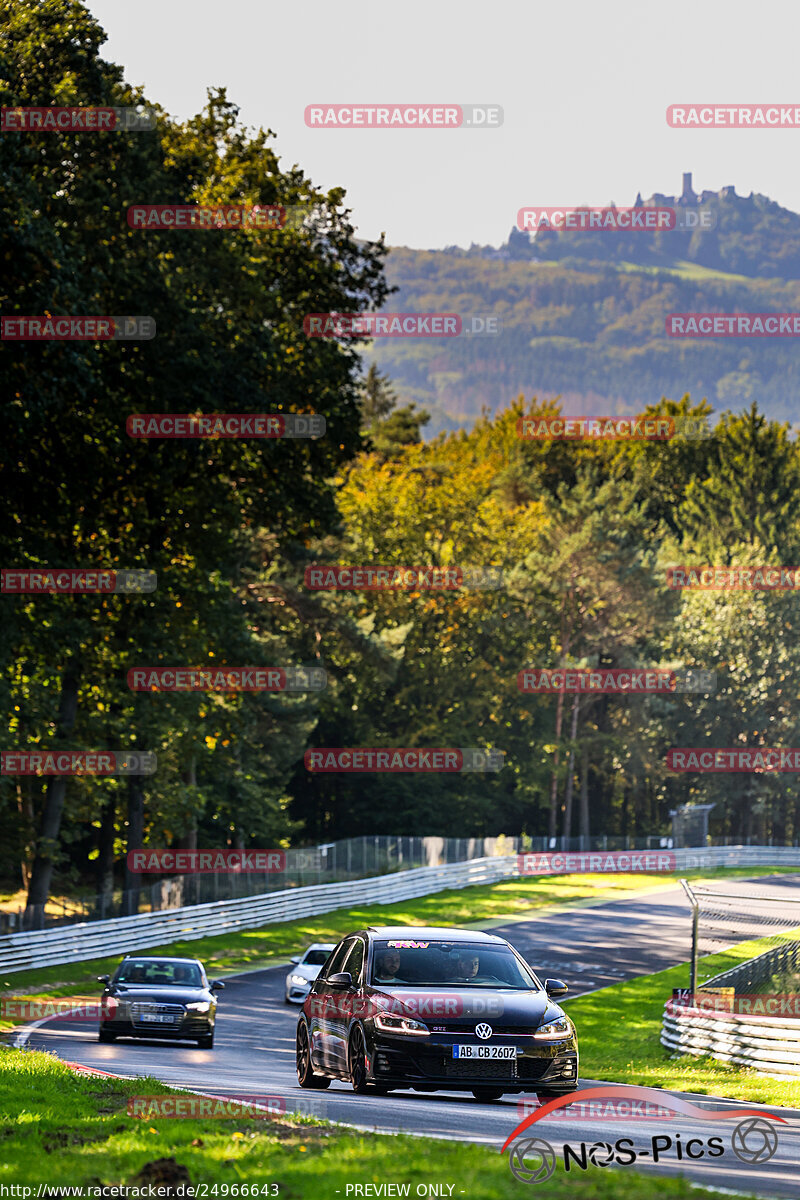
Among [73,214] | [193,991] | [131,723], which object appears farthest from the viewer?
[131,723]

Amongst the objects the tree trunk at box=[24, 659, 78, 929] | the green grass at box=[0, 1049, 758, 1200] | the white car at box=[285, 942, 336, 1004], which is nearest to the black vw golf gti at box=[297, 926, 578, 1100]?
the green grass at box=[0, 1049, 758, 1200]

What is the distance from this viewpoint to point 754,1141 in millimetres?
10922

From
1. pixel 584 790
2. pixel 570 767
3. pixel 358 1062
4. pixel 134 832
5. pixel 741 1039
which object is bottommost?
pixel 584 790

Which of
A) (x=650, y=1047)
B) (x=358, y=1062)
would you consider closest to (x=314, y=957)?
(x=650, y=1047)

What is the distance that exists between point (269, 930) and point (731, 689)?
45.5 meters

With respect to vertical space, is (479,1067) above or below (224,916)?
above

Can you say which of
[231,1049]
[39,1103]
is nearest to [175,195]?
[231,1049]

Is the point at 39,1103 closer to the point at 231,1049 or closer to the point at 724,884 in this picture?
the point at 231,1049

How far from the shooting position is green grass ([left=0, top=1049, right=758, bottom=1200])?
716 cm

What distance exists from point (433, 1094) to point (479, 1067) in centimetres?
285

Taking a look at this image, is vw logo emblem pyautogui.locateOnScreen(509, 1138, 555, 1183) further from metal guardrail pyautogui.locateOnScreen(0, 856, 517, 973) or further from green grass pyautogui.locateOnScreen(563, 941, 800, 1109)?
metal guardrail pyautogui.locateOnScreen(0, 856, 517, 973)

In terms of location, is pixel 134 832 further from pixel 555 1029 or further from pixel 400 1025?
pixel 555 1029

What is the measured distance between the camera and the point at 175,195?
2756cm

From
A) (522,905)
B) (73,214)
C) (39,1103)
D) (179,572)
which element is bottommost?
(522,905)
